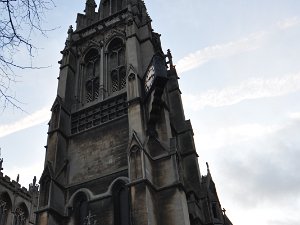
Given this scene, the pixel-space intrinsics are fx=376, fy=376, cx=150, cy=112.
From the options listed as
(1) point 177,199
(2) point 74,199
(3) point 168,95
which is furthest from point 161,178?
(3) point 168,95

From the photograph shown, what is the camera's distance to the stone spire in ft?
94.8

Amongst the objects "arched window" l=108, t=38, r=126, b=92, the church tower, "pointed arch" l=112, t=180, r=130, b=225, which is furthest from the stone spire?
"pointed arch" l=112, t=180, r=130, b=225

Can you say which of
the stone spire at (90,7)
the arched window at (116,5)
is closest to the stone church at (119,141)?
the arched window at (116,5)

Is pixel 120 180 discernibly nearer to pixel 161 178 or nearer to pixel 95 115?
pixel 161 178

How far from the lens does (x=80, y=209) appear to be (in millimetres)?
16812

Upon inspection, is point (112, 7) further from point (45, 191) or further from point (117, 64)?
point (45, 191)

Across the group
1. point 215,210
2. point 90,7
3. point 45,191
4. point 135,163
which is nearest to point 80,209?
point 45,191

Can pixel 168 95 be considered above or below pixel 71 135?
above

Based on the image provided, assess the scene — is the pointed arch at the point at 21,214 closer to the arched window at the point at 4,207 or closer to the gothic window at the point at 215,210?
the arched window at the point at 4,207

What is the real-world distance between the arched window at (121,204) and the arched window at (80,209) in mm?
1476

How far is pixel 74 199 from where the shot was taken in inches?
672

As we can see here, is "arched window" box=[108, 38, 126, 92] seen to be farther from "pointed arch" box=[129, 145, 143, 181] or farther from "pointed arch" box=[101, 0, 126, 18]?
"pointed arch" box=[129, 145, 143, 181]

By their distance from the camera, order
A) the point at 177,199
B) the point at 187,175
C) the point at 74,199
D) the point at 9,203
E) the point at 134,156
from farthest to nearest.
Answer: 1. the point at 9,203
2. the point at 187,175
3. the point at 74,199
4. the point at 134,156
5. the point at 177,199

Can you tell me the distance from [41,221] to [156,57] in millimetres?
8523
